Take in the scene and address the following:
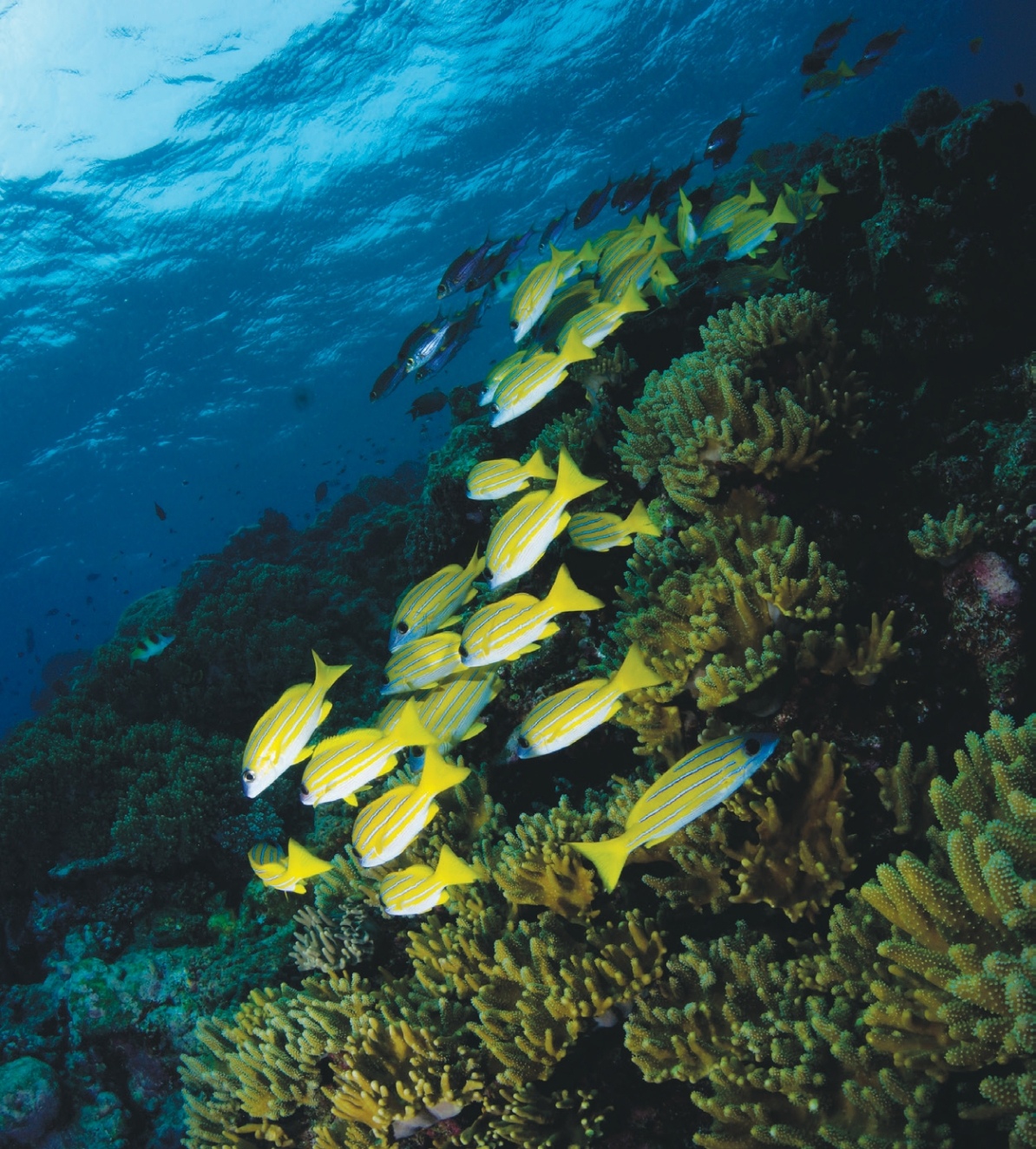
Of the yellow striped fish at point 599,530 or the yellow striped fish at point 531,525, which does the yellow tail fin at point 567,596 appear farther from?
the yellow striped fish at point 599,530

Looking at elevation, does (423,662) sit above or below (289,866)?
above

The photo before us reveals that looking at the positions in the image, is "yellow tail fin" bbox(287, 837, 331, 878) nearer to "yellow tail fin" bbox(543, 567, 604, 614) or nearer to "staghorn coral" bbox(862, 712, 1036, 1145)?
"yellow tail fin" bbox(543, 567, 604, 614)

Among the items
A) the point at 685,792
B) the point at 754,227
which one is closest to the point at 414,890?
the point at 685,792

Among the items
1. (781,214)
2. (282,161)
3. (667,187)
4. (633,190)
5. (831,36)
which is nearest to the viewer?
(781,214)

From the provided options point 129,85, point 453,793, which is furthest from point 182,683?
point 129,85

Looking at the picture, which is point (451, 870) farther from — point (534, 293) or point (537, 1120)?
point (534, 293)

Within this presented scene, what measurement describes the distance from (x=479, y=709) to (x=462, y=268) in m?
6.22

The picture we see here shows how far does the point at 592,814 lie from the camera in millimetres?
3352

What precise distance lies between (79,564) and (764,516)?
7912 centimetres

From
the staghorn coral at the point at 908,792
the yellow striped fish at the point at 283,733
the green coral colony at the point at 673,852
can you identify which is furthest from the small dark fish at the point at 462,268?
the staghorn coral at the point at 908,792

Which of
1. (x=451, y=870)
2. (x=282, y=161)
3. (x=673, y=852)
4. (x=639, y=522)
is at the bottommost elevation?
(x=673, y=852)

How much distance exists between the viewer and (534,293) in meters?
4.98

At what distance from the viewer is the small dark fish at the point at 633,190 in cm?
840

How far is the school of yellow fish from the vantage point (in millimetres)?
2297
